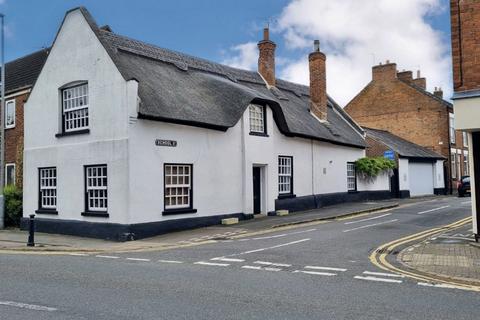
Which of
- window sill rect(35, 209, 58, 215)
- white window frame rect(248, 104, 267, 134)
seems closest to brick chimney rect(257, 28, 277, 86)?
white window frame rect(248, 104, 267, 134)

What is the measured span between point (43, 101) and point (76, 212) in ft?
17.3

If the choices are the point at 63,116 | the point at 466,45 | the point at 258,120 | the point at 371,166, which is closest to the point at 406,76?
the point at 371,166

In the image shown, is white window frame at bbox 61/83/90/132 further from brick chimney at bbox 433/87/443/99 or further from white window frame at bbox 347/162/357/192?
brick chimney at bbox 433/87/443/99

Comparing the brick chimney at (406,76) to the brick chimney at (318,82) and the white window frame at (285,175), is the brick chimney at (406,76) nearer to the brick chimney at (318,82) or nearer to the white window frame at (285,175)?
the brick chimney at (318,82)

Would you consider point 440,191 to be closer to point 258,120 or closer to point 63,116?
point 258,120

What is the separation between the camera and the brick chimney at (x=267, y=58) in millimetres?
27062

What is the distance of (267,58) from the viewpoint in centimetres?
2742

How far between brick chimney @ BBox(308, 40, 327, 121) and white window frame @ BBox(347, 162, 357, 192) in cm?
357

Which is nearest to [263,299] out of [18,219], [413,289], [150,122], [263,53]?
[413,289]

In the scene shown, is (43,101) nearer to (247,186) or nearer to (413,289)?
(247,186)

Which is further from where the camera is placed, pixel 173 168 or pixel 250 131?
pixel 250 131

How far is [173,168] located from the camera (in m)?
17.9

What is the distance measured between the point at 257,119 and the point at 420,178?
21.1m

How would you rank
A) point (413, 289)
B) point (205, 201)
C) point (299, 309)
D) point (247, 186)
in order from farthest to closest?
1. point (247, 186)
2. point (205, 201)
3. point (413, 289)
4. point (299, 309)
